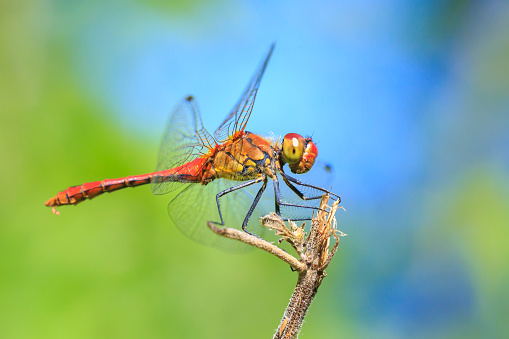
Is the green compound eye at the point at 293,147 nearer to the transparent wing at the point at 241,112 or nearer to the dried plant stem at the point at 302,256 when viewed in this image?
the transparent wing at the point at 241,112

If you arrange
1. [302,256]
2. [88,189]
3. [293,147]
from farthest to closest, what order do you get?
[88,189]
[293,147]
[302,256]

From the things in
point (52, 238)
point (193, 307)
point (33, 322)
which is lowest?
point (33, 322)

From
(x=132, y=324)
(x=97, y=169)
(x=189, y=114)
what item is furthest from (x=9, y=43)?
(x=132, y=324)

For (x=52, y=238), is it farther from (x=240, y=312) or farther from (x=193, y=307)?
(x=240, y=312)

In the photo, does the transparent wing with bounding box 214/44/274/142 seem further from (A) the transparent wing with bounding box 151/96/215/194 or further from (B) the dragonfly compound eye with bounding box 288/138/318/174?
(B) the dragonfly compound eye with bounding box 288/138/318/174

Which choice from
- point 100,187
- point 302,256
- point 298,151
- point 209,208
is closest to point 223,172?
point 209,208

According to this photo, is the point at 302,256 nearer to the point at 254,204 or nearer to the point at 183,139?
the point at 254,204

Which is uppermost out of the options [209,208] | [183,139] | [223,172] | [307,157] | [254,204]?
[307,157]
